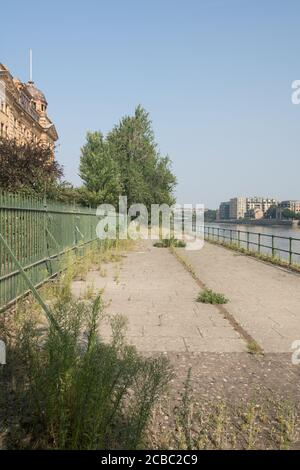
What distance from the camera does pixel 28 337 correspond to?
138 inches

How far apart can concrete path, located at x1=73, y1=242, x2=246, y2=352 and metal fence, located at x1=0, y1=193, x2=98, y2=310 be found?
1061 millimetres

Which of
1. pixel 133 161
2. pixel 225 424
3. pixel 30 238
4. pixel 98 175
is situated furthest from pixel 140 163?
pixel 225 424

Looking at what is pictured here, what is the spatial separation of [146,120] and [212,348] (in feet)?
164

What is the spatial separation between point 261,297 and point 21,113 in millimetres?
50515

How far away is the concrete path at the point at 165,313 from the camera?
214 inches

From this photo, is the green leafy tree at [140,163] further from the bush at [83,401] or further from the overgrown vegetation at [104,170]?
the bush at [83,401]

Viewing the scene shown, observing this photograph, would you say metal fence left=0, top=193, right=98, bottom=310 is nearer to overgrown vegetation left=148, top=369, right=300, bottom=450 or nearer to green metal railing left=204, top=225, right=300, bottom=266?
overgrown vegetation left=148, top=369, right=300, bottom=450

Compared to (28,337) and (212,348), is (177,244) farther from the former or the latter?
(28,337)

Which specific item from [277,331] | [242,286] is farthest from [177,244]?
[277,331]

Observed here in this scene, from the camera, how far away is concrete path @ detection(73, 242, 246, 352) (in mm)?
5445

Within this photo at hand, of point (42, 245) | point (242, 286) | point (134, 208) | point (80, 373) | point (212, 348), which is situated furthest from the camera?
point (134, 208)

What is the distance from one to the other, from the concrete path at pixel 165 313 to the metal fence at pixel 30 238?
106 centimetres

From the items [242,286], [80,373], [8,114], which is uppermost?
[8,114]

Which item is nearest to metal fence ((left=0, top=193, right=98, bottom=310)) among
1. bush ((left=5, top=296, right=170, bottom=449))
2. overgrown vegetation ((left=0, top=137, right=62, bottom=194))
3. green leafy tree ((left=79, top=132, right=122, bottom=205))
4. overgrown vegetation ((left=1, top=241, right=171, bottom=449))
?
overgrown vegetation ((left=1, top=241, right=171, bottom=449))
